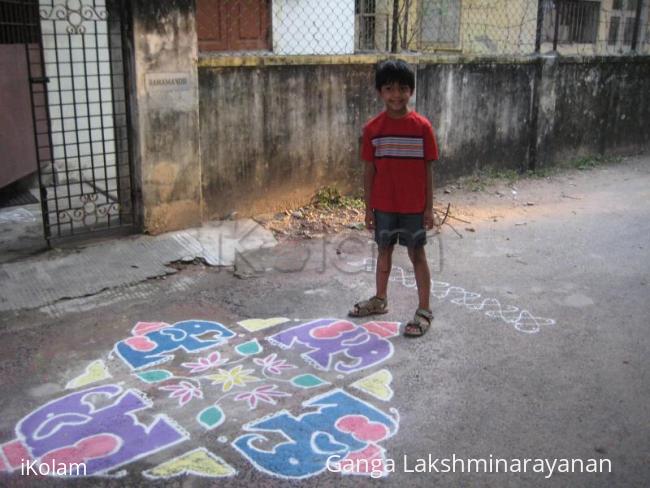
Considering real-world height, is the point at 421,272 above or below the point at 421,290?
above

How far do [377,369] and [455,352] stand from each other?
0.53m

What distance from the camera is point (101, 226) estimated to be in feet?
18.6

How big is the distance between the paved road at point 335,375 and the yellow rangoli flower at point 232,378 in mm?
11

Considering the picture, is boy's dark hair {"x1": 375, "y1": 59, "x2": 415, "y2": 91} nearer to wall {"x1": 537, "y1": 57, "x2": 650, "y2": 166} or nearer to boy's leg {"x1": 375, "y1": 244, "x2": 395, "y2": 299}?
boy's leg {"x1": 375, "y1": 244, "x2": 395, "y2": 299}

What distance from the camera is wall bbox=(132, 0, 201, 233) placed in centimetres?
530

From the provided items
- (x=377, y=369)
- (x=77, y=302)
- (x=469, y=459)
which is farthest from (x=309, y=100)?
(x=469, y=459)

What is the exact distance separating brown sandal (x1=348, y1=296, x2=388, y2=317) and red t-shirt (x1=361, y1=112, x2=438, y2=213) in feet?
2.24

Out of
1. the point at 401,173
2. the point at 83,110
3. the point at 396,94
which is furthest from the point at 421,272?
the point at 83,110

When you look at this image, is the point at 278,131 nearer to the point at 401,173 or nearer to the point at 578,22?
the point at 401,173

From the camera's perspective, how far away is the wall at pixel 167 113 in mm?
5305

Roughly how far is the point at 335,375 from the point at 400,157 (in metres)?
1.37

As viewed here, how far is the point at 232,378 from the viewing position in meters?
3.59

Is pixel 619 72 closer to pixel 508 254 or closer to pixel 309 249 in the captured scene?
pixel 508 254

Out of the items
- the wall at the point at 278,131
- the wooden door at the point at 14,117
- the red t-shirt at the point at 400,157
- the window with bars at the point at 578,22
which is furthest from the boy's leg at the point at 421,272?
the window with bars at the point at 578,22
